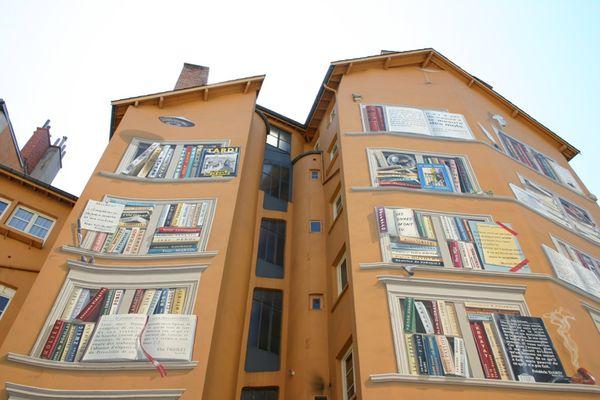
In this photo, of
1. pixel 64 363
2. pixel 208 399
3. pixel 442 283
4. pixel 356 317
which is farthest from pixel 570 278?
pixel 64 363

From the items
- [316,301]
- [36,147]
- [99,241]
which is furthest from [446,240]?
[36,147]

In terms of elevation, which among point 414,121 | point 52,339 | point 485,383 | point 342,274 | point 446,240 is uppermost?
point 414,121

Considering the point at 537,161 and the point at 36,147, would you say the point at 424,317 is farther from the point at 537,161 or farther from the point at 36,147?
the point at 36,147

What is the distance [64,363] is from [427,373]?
9.06m

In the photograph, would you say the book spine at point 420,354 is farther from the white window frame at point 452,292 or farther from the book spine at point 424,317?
the white window frame at point 452,292

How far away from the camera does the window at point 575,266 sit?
14.5 meters

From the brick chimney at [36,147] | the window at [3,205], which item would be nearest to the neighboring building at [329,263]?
the window at [3,205]

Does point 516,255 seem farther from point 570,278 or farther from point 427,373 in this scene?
point 427,373

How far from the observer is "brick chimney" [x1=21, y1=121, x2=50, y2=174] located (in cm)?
3109

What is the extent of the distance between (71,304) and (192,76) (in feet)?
51.2

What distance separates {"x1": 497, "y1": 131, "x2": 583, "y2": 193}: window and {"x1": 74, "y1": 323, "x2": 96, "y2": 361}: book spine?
703 inches

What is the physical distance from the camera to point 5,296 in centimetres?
1617

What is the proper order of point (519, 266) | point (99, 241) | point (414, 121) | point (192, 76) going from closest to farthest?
point (519, 266) < point (99, 241) < point (414, 121) < point (192, 76)

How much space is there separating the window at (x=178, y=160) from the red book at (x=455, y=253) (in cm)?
845
